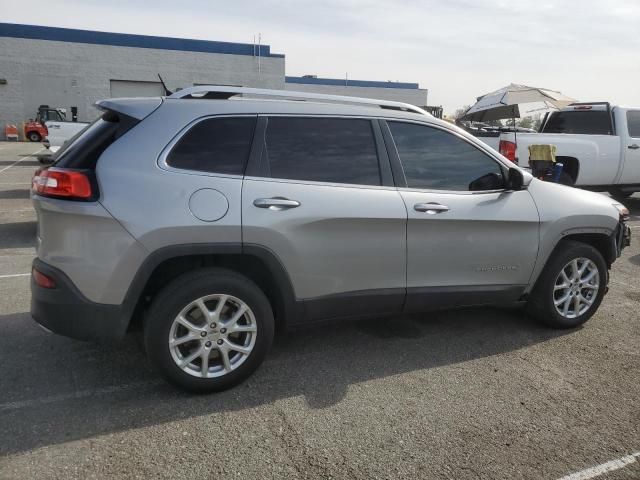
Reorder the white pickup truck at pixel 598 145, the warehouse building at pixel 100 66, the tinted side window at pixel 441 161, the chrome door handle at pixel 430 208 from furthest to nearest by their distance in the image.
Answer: the warehouse building at pixel 100 66 → the white pickup truck at pixel 598 145 → the tinted side window at pixel 441 161 → the chrome door handle at pixel 430 208

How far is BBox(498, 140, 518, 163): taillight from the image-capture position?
9.50m

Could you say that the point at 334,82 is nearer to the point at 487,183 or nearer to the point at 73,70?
the point at 73,70

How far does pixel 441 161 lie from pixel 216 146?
1.70 m

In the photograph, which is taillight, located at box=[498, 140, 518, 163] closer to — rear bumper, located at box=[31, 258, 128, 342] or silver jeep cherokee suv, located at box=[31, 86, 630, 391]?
silver jeep cherokee suv, located at box=[31, 86, 630, 391]

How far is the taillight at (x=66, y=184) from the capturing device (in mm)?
3047

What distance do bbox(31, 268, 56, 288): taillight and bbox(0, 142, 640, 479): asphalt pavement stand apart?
72cm

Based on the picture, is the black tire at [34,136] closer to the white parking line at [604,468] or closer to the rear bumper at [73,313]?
the rear bumper at [73,313]

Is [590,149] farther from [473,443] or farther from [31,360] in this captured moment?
[31,360]

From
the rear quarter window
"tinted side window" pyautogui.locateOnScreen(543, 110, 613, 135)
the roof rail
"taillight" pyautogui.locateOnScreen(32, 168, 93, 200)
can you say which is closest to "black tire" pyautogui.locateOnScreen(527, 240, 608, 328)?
the roof rail

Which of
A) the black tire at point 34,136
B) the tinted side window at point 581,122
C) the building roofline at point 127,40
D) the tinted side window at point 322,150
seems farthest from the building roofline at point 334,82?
the tinted side window at point 322,150

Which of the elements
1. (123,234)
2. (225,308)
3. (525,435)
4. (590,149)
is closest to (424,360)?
(525,435)

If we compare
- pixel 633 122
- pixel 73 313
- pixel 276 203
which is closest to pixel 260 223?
pixel 276 203

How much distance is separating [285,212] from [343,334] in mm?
1466

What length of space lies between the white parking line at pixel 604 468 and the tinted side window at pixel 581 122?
31.2ft
